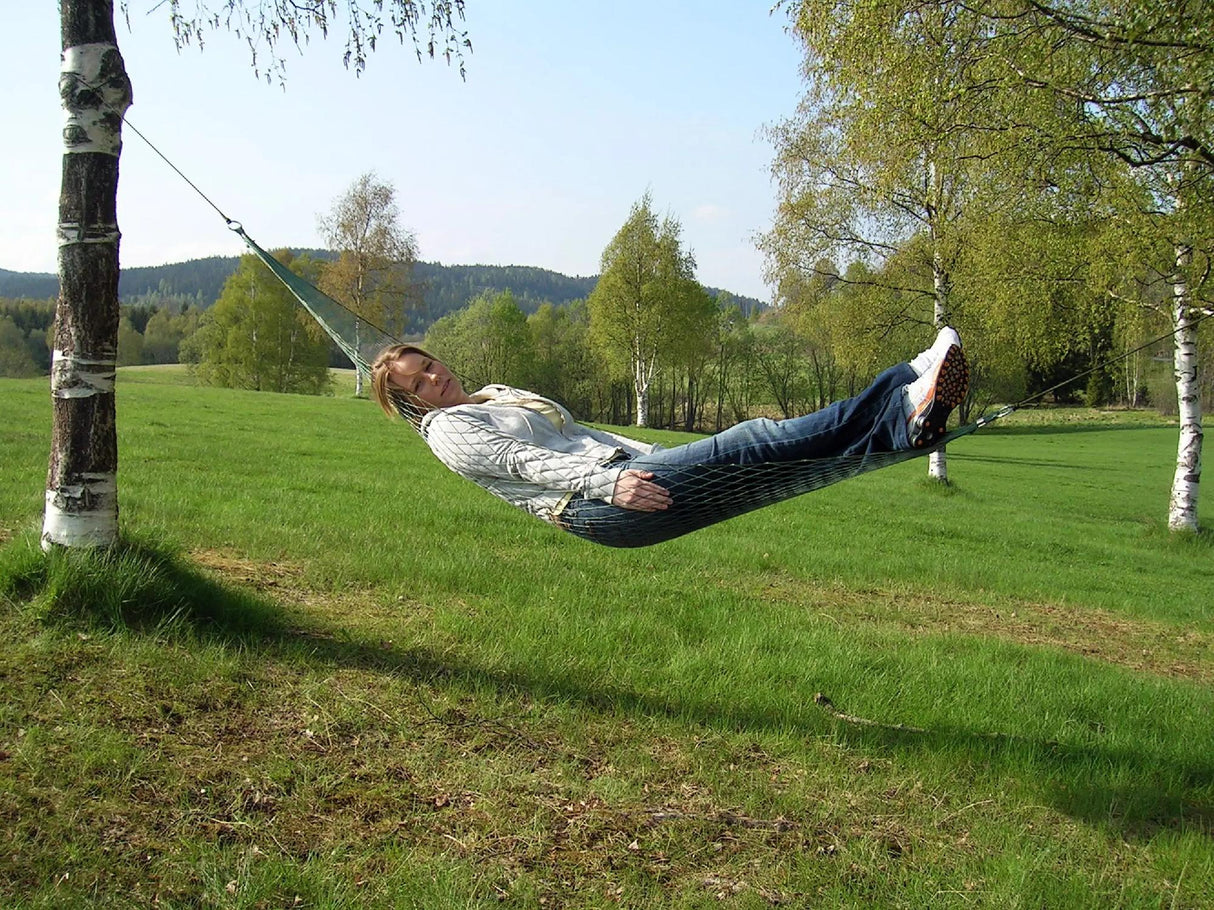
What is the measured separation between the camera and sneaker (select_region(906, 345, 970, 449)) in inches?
95.5

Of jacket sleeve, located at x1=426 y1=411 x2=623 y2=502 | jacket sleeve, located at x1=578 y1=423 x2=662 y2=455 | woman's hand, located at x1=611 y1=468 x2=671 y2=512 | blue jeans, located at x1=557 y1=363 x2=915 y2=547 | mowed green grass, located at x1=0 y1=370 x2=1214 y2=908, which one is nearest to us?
mowed green grass, located at x1=0 y1=370 x2=1214 y2=908

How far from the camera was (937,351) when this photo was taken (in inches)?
98.0

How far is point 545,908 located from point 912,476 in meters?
15.9

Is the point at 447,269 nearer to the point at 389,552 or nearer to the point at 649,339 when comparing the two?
the point at 649,339

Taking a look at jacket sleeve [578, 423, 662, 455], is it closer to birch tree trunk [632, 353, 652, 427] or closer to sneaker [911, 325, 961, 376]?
sneaker [911, 325, 961, 376]

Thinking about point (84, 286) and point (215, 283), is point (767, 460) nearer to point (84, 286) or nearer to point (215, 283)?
point (84, 286)

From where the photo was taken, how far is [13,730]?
235 centimetres

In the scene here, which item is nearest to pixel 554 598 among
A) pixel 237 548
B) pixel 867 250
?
pixel 237 548

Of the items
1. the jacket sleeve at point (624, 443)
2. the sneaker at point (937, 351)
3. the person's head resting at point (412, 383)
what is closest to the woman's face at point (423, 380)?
the person's head resting at point (412, 383)

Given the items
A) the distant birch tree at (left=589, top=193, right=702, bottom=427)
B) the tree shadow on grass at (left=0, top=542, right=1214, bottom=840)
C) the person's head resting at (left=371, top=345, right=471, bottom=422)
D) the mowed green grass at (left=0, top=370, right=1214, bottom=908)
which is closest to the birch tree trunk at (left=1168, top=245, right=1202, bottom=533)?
the mowed green grass at (left=0, top=370, right=1214, bottom=908)

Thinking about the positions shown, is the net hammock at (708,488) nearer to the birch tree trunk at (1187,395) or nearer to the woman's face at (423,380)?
the woman's face at (423,380)

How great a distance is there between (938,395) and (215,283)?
127 meters

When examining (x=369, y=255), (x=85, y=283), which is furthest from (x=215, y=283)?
(x=85, y=283)

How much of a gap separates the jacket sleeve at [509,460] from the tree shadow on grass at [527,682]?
77 cm
